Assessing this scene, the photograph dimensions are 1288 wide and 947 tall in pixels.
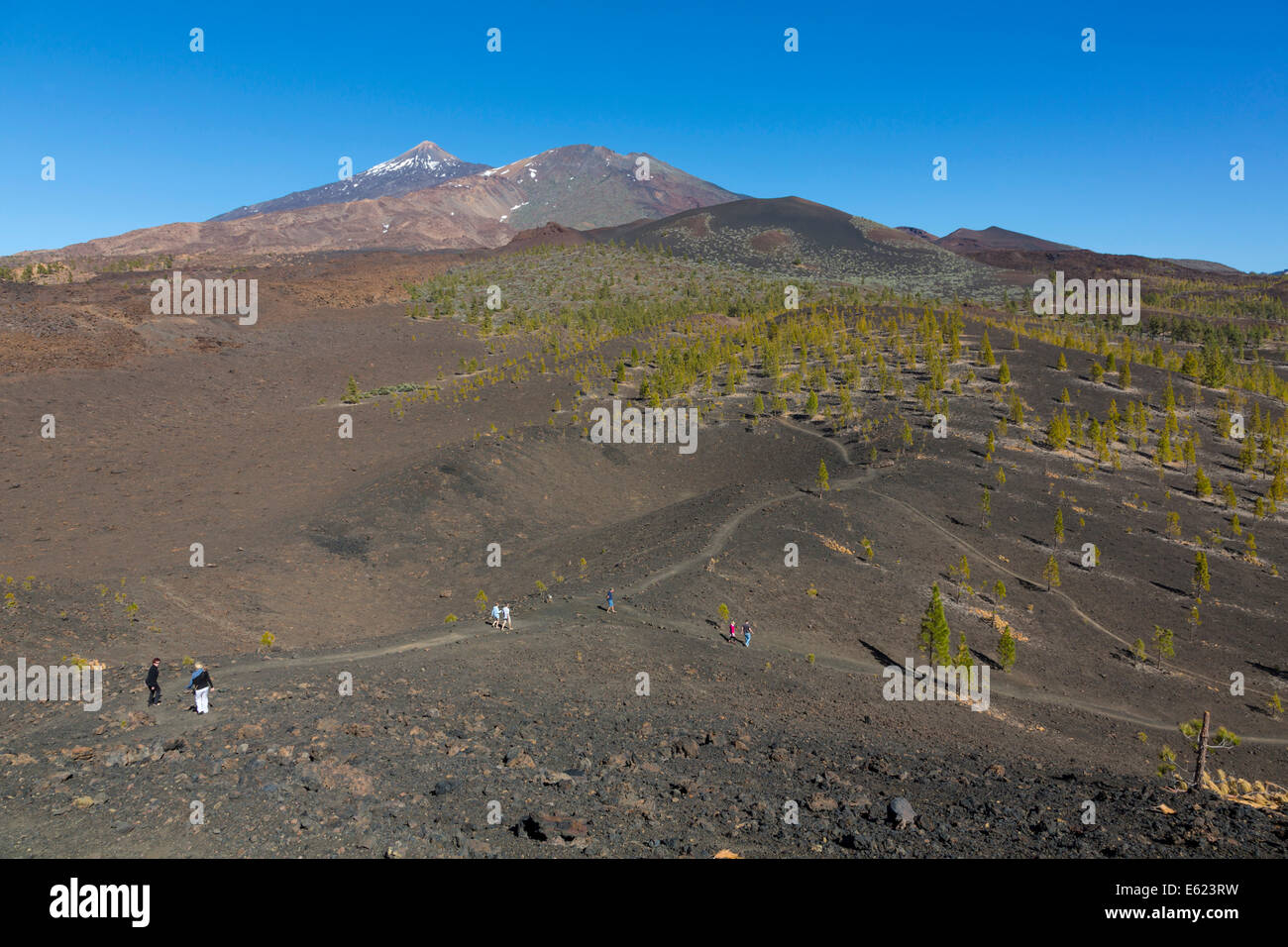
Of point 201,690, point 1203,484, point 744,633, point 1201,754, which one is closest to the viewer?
point 1201,754

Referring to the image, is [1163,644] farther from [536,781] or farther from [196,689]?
[196,689]

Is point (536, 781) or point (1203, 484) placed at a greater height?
point (1203, 484)

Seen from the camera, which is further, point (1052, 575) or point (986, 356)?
point (986, 356)

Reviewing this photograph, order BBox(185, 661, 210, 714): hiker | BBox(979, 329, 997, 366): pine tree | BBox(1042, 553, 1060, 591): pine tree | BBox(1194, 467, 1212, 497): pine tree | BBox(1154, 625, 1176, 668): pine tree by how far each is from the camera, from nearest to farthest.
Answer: BBox(185, 661, 210, 714): hiker < BBox(1154, 625, 1176, 668): pine tree < BBox(1042, 553, 1060, 591): pine tree < BBox(1194, 467, 1212, 497): pine tree < BBox(979, 329, 997, 366): pine tree

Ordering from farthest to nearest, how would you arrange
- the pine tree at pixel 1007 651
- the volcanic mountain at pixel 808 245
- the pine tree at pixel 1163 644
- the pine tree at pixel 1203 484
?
the volcanic mountain at pixel 808 245 < the pine tree at pixel 1203 484 < the pine tree at pixel 1163 644 < the pine tree at pixel 1007 651

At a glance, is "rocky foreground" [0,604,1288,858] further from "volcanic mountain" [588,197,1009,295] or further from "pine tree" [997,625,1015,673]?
"volcanic mountain" [588,197,1009,295]

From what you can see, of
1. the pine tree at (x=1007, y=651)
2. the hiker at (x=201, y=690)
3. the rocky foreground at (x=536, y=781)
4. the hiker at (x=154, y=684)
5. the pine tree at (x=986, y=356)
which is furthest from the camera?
the pine tree at (x=986, y=356)

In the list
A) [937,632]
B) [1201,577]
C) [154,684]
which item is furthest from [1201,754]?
[154,684]

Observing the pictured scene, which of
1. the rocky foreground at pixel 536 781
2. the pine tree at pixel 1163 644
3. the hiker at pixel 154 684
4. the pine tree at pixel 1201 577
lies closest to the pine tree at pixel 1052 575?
the pine tree at pixel 1163 644

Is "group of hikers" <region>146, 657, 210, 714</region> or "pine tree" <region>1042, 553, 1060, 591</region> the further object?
"pine tree" <region>1042, 553, 1060, 591</region>

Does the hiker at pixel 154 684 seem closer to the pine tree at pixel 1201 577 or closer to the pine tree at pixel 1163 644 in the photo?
the pine tree at pixel 1163 644

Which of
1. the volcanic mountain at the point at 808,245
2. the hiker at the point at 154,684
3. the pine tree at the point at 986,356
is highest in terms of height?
the volcanic mountain at the point at 808,245

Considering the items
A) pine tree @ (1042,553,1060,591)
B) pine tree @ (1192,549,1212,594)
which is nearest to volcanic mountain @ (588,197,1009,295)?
pine tree @ (1192,549,1212,594)
